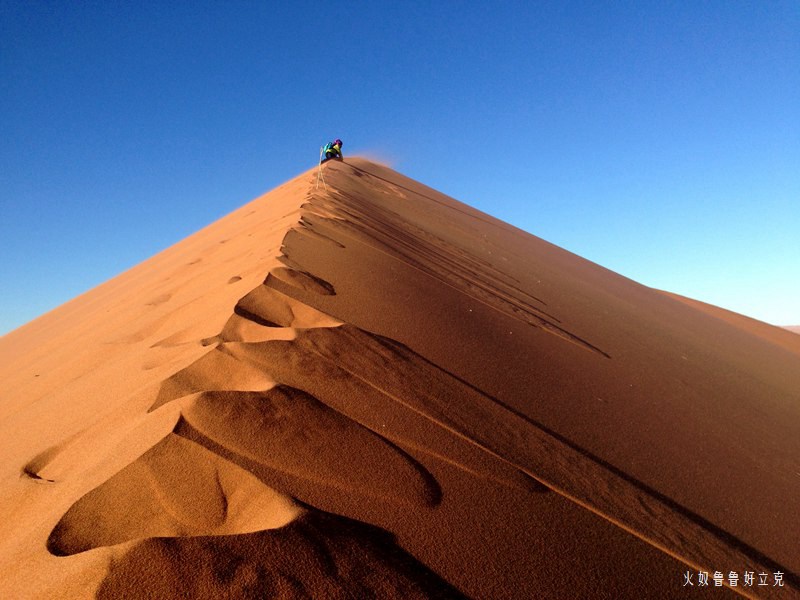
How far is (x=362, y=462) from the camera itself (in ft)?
5.83

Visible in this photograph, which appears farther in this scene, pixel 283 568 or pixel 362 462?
pixel 362 462

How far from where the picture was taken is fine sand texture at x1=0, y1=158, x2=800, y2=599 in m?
1.35

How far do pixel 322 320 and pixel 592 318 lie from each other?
176 inches

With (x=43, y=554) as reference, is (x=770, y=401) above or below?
above

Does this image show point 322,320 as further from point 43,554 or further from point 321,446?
point 43,554

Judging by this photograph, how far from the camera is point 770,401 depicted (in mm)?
5195

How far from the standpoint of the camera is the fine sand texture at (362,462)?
1.35m

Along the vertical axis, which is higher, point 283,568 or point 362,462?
point 362,462

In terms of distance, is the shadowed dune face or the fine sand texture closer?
the shadowed dune face

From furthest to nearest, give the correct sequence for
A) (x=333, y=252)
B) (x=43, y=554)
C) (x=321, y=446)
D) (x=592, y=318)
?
(x=592, y=318) < (x=333, y=252) < (x=321, y=446) < (x=43, y=554)

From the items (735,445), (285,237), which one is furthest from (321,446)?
(285,237)

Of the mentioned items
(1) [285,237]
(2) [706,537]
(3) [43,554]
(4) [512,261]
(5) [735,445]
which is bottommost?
(3) [43,554]

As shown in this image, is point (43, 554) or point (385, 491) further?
point (385, 491)

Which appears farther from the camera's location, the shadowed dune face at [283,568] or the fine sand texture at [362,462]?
the fine sand texture at [362,462]
